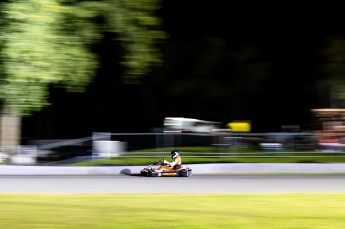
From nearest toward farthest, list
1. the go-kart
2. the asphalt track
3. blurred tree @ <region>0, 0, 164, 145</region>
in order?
the asphalt track, blurred tree @ <region>0, 0, 164, 145</region>, the go-kart

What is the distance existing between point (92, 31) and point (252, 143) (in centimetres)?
671

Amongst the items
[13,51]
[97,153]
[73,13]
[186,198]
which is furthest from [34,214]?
[97,153]

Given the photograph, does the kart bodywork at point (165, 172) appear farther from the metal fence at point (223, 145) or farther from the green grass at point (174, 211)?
the green grass at point (174, 211)

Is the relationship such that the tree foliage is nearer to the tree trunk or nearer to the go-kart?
the go-kart

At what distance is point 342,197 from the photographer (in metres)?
10.7

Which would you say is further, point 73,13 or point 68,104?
point 68,104

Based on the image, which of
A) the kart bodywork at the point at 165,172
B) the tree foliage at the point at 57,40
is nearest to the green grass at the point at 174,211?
the kart bodywork at the point at 165,172

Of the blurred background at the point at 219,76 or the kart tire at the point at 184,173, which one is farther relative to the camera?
the blurred background at the point at 219,76

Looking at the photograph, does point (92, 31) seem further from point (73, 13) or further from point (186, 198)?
point (186, 198)

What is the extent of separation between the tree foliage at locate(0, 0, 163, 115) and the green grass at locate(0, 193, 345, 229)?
4.52 m

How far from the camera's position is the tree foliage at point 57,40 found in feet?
47.9

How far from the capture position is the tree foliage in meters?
14.6

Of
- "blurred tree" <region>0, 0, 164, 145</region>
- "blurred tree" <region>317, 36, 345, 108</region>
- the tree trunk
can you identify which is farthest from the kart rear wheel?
the tree trunk

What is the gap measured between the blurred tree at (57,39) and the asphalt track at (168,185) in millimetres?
2275
